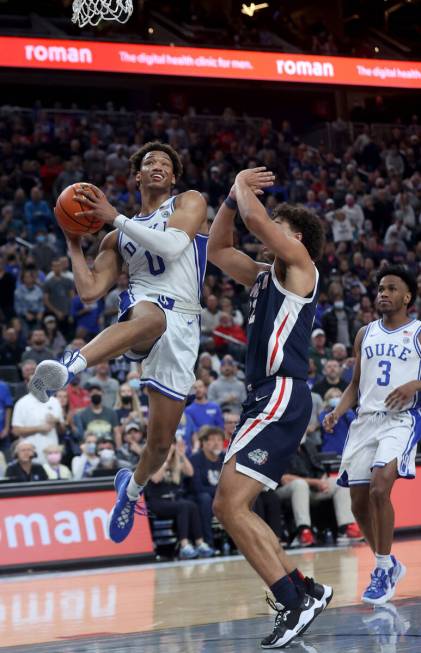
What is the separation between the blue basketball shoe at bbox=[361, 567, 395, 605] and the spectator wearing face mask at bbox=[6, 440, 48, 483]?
473 cm

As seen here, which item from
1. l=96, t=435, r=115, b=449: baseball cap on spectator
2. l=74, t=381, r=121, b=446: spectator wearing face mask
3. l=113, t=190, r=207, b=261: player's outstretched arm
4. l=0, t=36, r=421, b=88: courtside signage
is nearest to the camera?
l=113, t=190, r=207, b=261: player's outstretched arm

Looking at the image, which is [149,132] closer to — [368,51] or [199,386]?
[368,51]

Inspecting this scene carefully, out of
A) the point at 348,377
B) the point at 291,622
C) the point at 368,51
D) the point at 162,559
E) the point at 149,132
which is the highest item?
the point at 368,51

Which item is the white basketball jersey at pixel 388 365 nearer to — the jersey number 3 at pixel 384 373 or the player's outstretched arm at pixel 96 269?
the jersey number 3 at pixel 384 373

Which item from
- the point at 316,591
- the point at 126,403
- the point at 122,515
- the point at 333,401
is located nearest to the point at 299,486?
the point at 333,401

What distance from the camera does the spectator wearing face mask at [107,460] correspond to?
1100 centimetres

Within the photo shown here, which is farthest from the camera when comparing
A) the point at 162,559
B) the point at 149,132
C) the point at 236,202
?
the point at 149,132

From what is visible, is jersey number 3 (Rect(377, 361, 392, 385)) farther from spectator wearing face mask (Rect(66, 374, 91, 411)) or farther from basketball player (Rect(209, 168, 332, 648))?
spectator wearing face mask (Rect(66, 374, 91, 411))

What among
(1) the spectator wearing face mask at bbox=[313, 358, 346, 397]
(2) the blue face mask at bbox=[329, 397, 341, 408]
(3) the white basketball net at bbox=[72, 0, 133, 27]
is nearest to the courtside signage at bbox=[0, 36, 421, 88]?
(1) the spectator wearing face mask at bbox=[313, 358, 346, 397]

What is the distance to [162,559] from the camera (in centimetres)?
1092

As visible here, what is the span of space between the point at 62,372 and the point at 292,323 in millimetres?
1226

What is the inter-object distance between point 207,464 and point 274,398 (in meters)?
5.80

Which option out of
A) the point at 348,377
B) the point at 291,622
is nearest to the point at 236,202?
the point at 291,622

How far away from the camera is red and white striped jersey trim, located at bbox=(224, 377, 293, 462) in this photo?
5.60 metres
